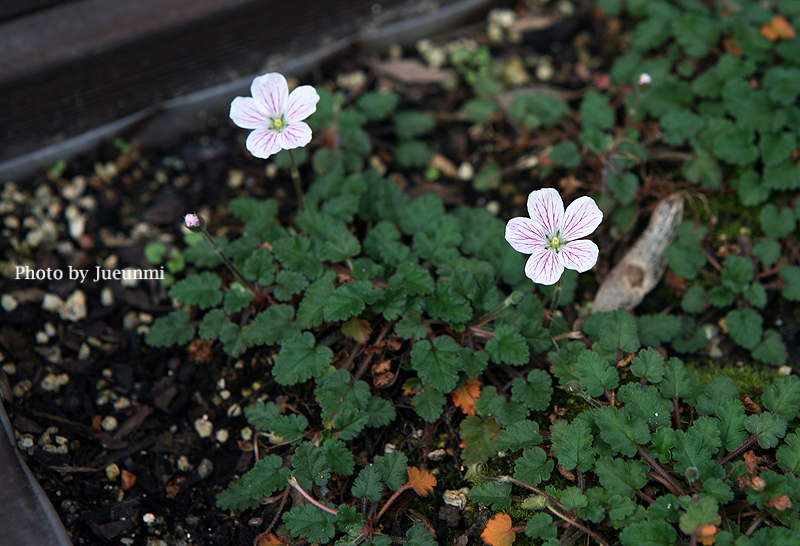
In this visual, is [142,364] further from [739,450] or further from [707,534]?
[739,450]

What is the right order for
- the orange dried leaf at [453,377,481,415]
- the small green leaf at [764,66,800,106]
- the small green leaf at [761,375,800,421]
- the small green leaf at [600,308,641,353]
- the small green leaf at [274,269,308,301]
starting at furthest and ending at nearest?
the small green leaf at [764,66,800,106]
the small green leaf at [274,269,308,301]
the orange dried leaf at [453,377,481,415]
the small green leaf at [600,308,641,353]
the small green leaf at [761,375,800,421]

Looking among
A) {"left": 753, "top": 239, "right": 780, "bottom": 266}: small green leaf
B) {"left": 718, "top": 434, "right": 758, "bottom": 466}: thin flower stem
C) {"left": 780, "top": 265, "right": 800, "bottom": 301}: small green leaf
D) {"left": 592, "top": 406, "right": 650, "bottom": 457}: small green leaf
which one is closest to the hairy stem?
{"left": 592, "top": 406, "right": 650, "bottom": 457}: small green leaf

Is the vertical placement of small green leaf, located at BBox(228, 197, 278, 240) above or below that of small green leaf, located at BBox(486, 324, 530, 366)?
above

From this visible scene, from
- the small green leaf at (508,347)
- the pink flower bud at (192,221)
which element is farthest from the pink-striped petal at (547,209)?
the pink flower bud at (192,221)

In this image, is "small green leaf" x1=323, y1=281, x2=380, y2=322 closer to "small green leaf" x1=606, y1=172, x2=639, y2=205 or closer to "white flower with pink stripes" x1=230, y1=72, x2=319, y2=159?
"white flower with pink stripes" x1=230, y1=72, x2=319, y2=159

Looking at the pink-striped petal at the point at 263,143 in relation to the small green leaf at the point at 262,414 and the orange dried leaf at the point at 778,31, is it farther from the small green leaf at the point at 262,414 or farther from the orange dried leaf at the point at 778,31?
the orange dried leaf at the point at 778,31

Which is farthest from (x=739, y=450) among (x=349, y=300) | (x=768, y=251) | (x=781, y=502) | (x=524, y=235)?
(x=349, y=300)
